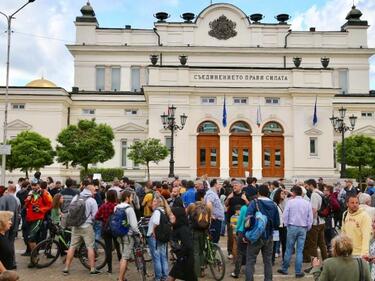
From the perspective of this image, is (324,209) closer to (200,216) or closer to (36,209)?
(200,216)

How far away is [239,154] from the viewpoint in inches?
1625

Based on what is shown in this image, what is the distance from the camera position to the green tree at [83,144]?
123 feet

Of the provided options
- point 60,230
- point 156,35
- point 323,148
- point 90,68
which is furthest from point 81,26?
point 60,230

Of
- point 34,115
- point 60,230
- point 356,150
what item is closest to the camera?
point 60,230

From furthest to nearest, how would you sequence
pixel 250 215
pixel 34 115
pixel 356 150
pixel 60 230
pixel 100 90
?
1. pixel 100 90
2. pixel 34 115
3. pixel 356 150
4. pixel 60 230
5. pixel 250 215

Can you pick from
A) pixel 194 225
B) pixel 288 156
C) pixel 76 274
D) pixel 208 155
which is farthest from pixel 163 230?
pixel 288 156

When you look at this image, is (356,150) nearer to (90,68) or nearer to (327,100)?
(327,100)

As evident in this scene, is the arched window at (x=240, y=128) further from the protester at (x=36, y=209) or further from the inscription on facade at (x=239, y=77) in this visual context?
the protester at (x=36, y=209)

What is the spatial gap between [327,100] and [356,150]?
16.3 feet

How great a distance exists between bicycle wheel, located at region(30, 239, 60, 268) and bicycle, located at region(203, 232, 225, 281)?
424 centimetres

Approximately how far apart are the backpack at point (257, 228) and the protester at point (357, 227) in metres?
1.88

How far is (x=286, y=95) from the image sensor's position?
4094 centimetres

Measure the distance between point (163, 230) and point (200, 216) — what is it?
3.32 feet

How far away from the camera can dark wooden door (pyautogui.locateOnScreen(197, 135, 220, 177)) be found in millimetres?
41056
